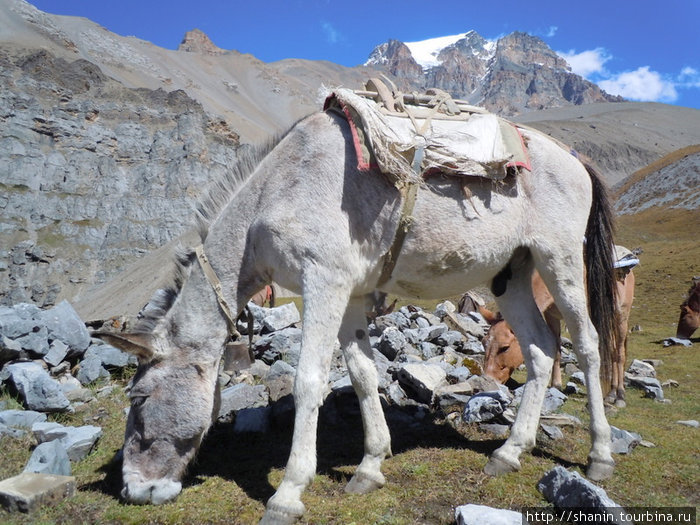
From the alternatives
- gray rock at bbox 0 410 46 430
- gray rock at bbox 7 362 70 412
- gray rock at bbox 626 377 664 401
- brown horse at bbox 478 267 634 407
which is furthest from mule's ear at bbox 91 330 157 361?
gray rock at bbox 626 377 664 401

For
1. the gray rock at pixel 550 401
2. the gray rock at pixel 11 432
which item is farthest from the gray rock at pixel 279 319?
the gray rock at pixel 11 432

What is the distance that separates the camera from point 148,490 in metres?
3.45

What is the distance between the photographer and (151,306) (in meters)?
3.81

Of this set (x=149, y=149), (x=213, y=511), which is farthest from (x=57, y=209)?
(x=213, y=511)

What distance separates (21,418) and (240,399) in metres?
2.24

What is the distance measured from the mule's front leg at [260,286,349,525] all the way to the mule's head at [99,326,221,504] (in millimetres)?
816

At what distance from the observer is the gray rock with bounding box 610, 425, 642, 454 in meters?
4.58

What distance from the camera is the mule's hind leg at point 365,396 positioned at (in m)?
3.75

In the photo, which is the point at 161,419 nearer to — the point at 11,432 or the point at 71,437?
the point at 71,437

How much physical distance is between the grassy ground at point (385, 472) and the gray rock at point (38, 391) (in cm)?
21

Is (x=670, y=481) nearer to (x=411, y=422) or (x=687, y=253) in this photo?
(x=411, y=422)

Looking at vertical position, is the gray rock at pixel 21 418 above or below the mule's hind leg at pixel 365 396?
below

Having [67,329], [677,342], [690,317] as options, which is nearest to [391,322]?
[67,329]

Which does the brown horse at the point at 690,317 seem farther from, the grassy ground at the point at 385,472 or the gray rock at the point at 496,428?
the gray rock at the point at 496,428
